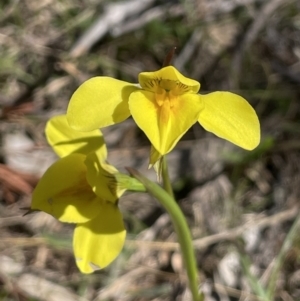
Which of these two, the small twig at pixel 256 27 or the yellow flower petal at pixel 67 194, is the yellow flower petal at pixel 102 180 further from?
the small twig at pixel 256 27

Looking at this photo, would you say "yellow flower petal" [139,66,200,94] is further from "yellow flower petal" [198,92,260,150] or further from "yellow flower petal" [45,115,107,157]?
"yellow flower petal" [45,115,107,157]

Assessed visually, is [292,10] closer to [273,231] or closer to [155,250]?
[273,231]

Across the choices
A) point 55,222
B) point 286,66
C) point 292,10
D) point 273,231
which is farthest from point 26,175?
point 292,10

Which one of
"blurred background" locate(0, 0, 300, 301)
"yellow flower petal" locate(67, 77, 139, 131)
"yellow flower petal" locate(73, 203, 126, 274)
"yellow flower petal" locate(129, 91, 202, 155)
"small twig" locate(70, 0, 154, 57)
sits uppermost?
"yellow flower petal" locate(67, 77, 139, 131)

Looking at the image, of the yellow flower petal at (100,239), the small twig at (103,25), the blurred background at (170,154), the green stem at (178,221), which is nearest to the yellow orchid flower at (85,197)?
the yellow flower petal at (100,239)

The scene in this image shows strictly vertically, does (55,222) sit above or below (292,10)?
below

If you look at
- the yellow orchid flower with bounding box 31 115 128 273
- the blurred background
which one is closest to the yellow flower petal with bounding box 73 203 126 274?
the yellow orchid flower with bounding box 31 115 128 273
